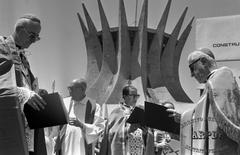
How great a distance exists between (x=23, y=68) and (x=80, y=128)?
2.49 m

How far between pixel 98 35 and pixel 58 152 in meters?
9.98

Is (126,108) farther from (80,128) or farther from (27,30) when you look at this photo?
(27,30)

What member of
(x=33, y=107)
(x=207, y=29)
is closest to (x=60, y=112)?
(x=33, y=107)

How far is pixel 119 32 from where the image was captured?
579 inches

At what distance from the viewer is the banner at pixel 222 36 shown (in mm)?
4203

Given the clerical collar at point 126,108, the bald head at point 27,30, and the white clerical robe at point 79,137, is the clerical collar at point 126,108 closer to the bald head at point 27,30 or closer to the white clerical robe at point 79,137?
the white clerical robe at point 79,137

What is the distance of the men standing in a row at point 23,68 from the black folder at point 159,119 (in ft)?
4.20

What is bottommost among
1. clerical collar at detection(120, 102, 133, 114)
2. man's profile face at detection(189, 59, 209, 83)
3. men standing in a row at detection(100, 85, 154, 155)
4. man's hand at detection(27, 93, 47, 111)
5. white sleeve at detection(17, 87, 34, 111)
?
men standing in a row at detection(100, 85, 154, 155)

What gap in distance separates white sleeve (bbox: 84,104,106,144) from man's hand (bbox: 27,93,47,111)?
2.53 metres

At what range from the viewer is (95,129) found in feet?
17.6

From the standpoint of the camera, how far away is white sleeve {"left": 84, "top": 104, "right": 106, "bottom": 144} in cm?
530

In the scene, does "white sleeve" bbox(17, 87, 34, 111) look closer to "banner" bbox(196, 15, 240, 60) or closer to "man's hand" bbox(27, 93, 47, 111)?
"man's hand" bbox(27, 93, 47, 111)

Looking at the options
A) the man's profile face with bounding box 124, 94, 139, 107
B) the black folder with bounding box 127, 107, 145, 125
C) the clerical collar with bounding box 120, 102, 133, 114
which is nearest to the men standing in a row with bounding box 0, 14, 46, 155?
the black folder with bounding box 127, 107, 145, 125

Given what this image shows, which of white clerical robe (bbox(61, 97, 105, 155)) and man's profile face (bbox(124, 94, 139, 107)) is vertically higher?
man's profile face (bbox(124, 94, 139, 107))
